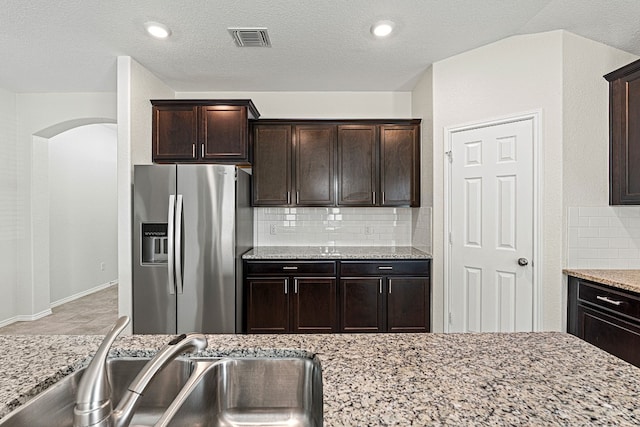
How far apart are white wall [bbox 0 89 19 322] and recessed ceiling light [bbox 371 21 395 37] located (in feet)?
14.1

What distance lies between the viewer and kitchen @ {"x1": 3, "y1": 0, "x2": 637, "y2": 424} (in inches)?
108

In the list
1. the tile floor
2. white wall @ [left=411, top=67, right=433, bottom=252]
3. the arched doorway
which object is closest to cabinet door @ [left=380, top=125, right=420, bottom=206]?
white wall @ [left=411, top=67, right=433, bottom=252]

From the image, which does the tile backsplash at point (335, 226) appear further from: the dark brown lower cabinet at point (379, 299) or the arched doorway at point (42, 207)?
the arched doorway at point (42, 207)

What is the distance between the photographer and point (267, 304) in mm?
3479

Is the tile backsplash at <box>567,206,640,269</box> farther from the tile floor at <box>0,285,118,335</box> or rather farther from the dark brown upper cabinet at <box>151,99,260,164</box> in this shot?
the tile floor at <box>0,285,118,335</box>

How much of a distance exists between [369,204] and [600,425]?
10.7 feet

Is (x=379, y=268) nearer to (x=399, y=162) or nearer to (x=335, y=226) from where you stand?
(x=335, y=226)

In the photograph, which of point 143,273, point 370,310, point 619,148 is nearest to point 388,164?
point 370,310

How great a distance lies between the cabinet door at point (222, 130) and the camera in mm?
3605

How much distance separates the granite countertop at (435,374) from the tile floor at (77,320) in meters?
3.54

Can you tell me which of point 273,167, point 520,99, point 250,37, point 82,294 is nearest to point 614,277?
point 520,99

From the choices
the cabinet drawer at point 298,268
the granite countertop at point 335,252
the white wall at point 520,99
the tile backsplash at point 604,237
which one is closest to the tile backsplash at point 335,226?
the granite countertop at point 335,252

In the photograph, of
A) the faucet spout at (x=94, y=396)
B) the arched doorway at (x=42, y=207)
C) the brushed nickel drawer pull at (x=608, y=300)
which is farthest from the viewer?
the arched doorway at (x=42, y=207)

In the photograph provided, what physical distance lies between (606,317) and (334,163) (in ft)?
8.43
